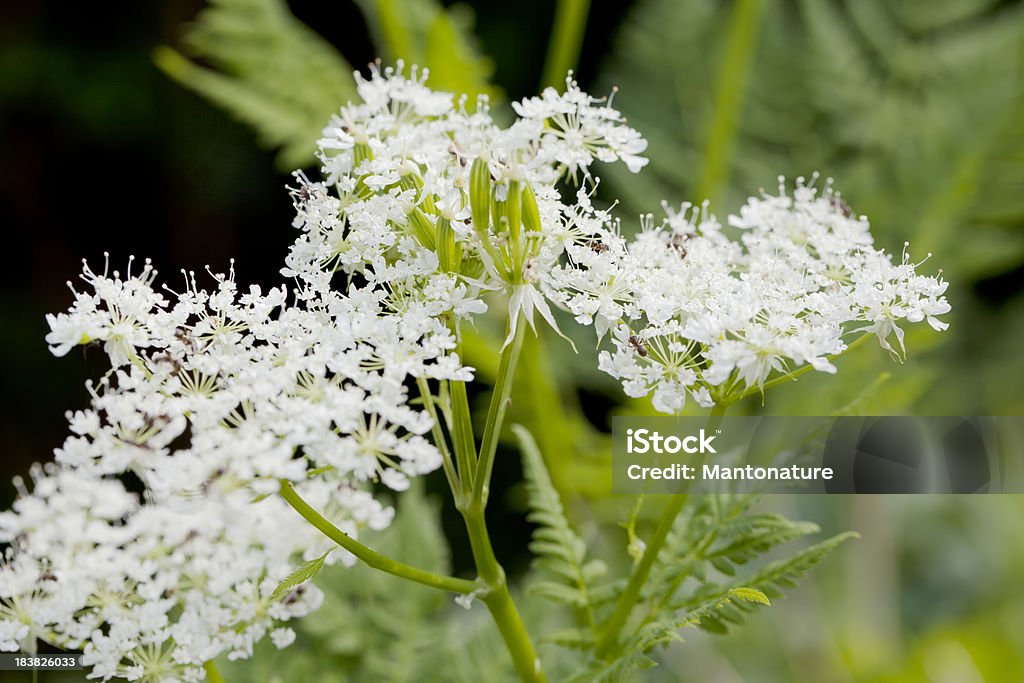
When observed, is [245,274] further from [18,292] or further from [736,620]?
[736,620]

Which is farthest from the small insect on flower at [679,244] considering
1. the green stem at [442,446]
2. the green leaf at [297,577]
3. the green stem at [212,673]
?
the green stem at [212,673]

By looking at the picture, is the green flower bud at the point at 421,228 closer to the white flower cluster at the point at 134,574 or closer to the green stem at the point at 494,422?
the green stem at the point at 494,422

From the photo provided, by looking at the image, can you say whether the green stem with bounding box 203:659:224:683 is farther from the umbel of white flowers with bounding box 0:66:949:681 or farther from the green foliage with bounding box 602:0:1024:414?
the green foliage with bounding box 602:0:1024:414

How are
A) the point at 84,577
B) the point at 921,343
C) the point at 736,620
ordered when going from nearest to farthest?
the point at 84,577 < the point at 736,620 < the point at 921,343

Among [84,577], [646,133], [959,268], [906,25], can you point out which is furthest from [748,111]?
[84,577]

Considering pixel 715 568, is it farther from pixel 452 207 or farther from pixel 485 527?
pixel 452 207

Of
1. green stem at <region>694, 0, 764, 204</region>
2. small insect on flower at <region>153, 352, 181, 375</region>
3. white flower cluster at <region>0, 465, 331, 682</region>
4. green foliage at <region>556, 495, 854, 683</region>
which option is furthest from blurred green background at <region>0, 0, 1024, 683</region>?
small insect on flower at <region>153, 352, 181, 375</region>
